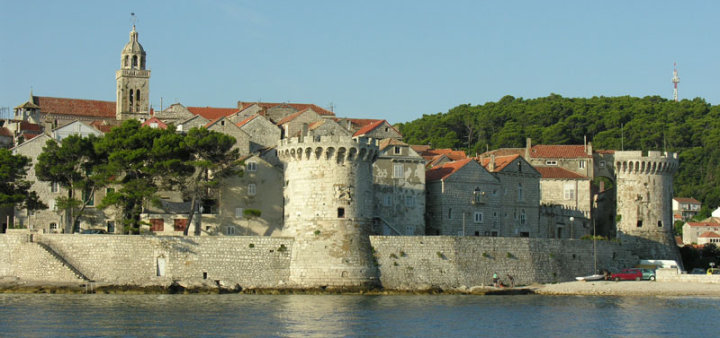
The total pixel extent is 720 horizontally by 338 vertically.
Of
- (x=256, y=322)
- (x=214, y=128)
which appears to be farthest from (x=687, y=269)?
(x=256, y=322)

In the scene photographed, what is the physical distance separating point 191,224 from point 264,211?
4.05 m

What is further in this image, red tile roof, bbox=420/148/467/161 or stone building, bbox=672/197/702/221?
stone building, bbox=672/197/702/221

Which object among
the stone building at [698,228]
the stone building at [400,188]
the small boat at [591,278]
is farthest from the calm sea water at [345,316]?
the stone building at [698,228]

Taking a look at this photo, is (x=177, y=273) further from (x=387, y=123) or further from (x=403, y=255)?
(x=387, y=123)

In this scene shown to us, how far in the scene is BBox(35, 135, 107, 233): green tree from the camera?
5203 centimetres

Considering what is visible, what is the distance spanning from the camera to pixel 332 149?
4772 cm

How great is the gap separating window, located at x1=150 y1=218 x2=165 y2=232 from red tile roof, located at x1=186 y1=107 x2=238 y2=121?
18520 mm

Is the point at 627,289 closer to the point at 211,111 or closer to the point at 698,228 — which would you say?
the point at 211,111

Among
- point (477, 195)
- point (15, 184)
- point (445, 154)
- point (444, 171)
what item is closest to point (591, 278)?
point (477, 195)

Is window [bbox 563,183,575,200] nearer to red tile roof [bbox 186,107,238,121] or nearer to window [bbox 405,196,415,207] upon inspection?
window [bbox 405,196,415,207]

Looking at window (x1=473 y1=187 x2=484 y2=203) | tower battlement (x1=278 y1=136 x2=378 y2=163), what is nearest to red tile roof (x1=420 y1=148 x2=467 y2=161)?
window (x1=473 y1=187 x2=484 y2=203)

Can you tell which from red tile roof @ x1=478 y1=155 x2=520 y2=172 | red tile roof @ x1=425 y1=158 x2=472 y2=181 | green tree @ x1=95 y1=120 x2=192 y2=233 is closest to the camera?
green tree @ x1=95 y1=120 x2=192 y2=233

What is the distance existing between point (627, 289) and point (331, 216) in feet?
54.4

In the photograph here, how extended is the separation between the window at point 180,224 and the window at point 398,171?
12422 mm
